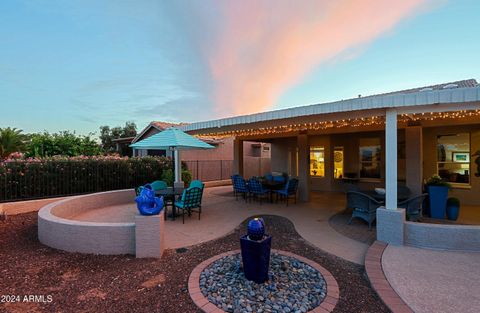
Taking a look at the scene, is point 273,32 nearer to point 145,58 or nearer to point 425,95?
point 145,58

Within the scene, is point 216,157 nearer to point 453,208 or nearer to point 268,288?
point 453,208

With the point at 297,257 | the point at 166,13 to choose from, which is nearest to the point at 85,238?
the point at 297,257

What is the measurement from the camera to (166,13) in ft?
30.1

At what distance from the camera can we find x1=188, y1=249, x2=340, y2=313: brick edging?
261 centimetres

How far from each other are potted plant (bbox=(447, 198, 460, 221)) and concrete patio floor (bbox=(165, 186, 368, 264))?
2716 mm

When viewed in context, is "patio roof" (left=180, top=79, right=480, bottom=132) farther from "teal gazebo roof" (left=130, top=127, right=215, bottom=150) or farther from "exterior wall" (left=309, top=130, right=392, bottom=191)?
"exterior wall" (left=309, top=130, right=392, bottom=191)

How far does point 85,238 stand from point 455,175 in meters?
11.3

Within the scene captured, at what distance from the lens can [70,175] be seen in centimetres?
877

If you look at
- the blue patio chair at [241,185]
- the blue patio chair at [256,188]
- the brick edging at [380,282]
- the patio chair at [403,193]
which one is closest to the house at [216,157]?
the blue patio chair at [241,185]

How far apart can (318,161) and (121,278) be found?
10.9 m

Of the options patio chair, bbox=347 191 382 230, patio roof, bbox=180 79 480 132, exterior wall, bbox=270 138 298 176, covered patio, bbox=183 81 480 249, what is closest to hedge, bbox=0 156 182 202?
covered patio, bbox=183 81 480 249

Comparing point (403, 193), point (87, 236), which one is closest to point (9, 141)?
point (87, 236)

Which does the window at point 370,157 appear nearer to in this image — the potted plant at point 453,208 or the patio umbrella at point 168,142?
the potted plant at point 453,208

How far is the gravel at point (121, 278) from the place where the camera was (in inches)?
109
